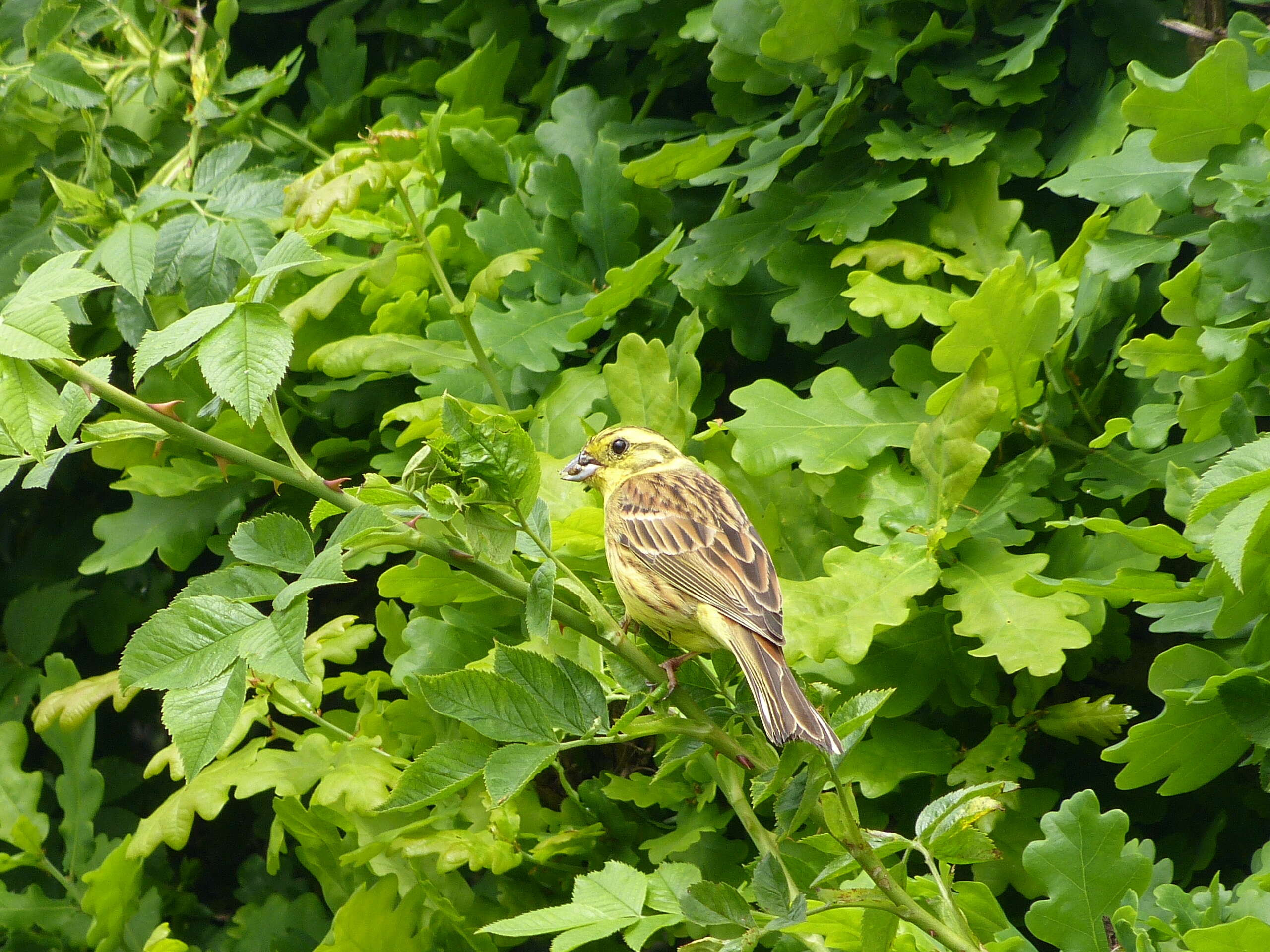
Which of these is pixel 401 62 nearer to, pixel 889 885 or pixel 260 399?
pixel 260 399

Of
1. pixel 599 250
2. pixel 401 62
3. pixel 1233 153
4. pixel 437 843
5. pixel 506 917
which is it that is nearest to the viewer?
pixel 1233 153

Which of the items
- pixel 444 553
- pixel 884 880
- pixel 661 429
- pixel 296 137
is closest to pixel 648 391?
pixel 661 429

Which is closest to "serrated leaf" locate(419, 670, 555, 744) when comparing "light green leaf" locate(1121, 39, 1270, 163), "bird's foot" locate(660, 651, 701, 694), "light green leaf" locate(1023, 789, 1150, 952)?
"bird's foot" locate(660, 651, 701, 694)

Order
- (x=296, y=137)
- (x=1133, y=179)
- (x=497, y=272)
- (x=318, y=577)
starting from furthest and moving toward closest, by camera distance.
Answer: (x=296, y=137) < (x=497, y=272) < (x=1133, y=179) < (x=318, y=577)

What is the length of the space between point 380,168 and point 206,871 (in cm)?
160

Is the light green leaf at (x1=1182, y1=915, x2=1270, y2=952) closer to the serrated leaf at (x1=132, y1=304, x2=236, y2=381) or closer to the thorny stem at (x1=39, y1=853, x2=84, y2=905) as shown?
the serrated leaf at (x1=132, y1=304, x2=236, y2=381)

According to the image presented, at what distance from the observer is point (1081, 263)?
1.40m

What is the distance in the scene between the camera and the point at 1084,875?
0.99m

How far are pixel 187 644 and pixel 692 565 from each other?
55 cm

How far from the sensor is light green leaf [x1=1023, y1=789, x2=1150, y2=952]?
99cm

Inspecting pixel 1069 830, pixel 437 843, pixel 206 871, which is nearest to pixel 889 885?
pixel 1069 830

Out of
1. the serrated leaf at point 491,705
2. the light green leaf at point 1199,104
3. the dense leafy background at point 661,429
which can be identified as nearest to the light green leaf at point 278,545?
the dense leafy background at point 661,429

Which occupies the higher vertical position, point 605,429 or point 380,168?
point 380,168

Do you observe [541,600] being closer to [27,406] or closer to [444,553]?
[444,553]
